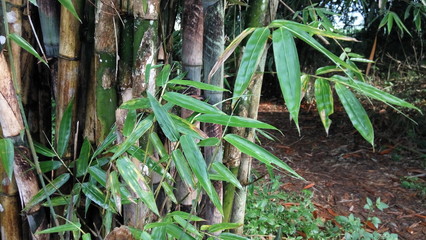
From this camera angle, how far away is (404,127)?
3.09m

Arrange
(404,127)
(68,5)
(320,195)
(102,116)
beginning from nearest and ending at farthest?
(68,5) < (102,116) < (320,195) < (404,127)

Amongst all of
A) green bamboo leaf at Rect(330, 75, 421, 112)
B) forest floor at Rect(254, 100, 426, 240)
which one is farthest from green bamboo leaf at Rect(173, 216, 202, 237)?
forest floor at Rect(254, 100, 426, 240)

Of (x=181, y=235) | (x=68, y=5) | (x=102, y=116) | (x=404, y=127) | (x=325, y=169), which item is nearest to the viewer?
(x=68, y=5)

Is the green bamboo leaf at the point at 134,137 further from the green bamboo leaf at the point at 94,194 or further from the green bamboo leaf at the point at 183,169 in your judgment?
the green bamboo leaf at the point at 94,194

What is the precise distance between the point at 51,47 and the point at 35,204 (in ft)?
1.07

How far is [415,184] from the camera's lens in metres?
2.43

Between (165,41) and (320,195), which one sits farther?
(320,195)

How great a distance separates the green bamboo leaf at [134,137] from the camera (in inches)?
23.6

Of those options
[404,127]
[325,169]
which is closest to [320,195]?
[325,169]

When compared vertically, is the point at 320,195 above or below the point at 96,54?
below

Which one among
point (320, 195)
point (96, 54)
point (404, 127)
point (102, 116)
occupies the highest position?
point (96, 54)

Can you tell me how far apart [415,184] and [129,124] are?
2283 millimetres

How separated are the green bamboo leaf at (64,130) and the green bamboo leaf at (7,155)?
116 mm

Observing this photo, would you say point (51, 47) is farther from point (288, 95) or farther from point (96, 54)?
point (288, 95)
